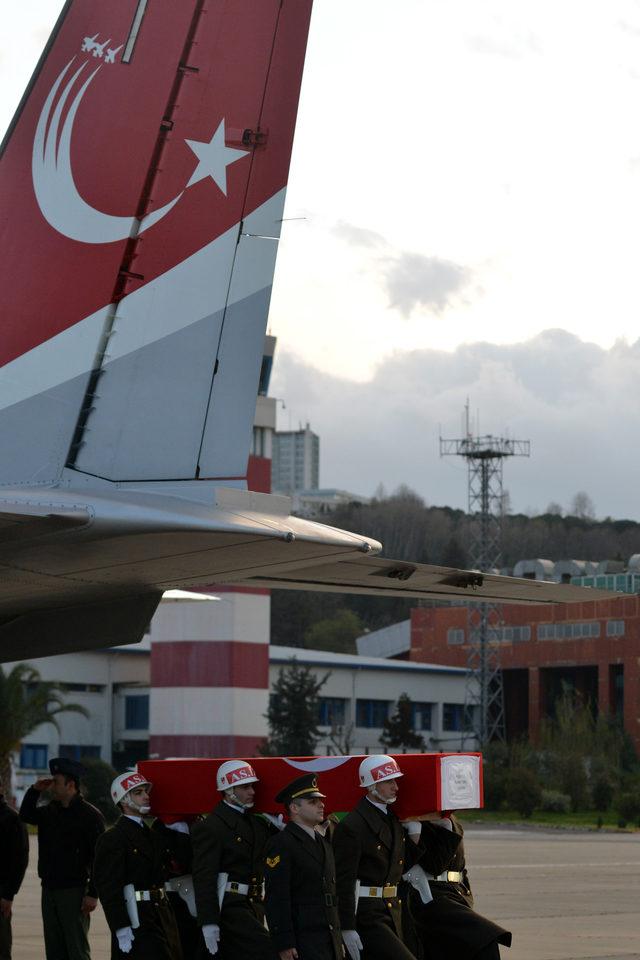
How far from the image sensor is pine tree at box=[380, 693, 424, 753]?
6544 centimetres

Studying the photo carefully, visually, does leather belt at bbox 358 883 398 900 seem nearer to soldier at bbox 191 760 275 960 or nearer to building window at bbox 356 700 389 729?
soldier at bbox 191 760 275 960

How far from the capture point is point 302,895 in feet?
26.8

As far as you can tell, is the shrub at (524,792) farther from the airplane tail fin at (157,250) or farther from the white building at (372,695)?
the airplane tail fin at (157,250)

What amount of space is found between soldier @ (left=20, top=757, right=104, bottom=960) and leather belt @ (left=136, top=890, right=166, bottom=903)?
3.51ft

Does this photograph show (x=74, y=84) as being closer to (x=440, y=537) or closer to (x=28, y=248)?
(x=28, y=248)

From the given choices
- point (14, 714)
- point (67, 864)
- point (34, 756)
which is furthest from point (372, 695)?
point (67, 864)

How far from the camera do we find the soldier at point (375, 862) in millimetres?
8742

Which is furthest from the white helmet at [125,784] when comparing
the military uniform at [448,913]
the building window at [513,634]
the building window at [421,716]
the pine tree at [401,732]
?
the building window at [513,634]

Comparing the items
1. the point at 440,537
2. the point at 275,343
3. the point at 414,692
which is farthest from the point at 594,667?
the point at 440,537

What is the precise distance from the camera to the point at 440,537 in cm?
14975

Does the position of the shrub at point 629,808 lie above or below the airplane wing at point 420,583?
below

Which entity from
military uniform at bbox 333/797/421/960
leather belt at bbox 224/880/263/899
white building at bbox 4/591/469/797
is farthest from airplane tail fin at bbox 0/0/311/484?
white building at bbox 4/591/469/797

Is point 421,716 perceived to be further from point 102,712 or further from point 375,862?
point 375,862

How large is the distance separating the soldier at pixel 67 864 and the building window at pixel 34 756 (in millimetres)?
53553
